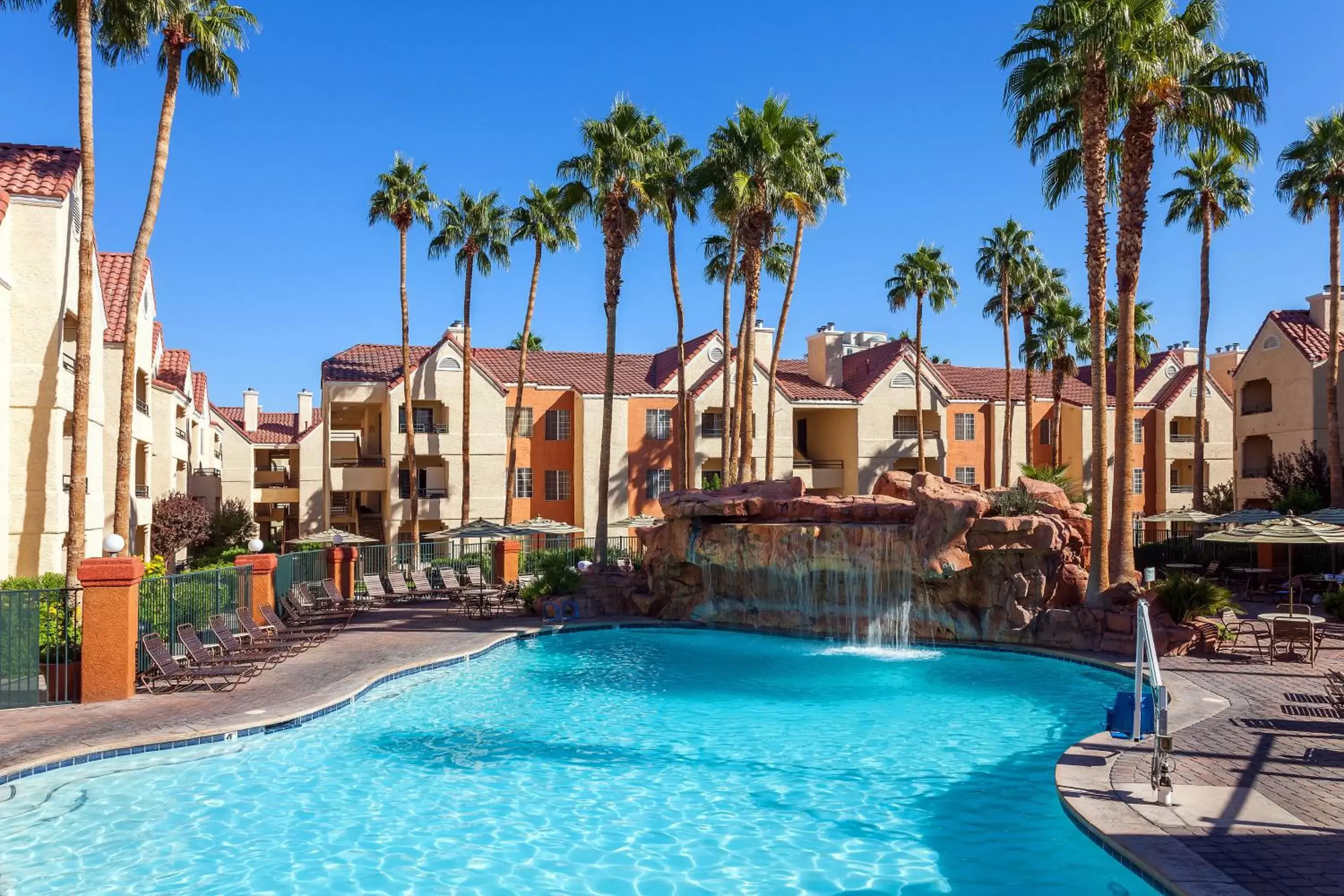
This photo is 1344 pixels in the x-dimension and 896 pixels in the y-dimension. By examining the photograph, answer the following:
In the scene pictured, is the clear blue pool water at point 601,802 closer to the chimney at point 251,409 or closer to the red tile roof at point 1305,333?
the red tile roof at point 1305,333

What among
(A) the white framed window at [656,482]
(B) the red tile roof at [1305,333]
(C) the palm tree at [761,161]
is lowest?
(A) the white framed window at [656,482]

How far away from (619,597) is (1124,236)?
15943 mm

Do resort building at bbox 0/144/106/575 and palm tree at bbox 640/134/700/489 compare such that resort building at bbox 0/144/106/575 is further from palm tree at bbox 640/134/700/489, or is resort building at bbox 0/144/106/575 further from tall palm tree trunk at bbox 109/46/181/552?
palm tree at bbox 640/134/700/489

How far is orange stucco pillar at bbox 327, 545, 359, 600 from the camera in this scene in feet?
94.9

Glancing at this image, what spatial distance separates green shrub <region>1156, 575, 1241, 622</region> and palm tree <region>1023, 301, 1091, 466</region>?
29.3 m

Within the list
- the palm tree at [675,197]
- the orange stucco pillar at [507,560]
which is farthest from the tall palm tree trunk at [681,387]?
the orange stucco pillar at [507,560]

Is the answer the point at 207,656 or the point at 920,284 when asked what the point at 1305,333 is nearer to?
the point at 920,284

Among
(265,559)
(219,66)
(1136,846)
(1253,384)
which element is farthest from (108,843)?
(1253,384)

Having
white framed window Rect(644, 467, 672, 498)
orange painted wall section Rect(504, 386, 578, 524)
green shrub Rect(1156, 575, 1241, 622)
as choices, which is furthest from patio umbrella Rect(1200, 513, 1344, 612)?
orange painted wall section Rect(504, 386, 578, 524)

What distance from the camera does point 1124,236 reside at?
22.0m

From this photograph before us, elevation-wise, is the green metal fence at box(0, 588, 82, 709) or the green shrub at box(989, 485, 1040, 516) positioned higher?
the green shrub at box(989, 485, 1040, 516)

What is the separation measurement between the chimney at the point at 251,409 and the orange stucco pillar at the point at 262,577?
43.8 metres

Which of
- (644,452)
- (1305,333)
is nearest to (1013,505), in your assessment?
(644,452)

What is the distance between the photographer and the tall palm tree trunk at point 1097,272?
67.0 ft
